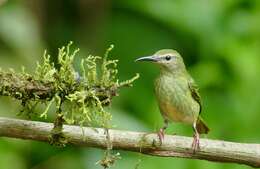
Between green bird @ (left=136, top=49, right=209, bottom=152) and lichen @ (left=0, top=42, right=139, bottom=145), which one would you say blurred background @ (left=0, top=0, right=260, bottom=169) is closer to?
green bird @ (left=136, top=49, right=209, bottom=152)

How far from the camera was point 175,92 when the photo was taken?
15.7 feet

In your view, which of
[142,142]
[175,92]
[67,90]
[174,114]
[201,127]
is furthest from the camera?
[201,127]

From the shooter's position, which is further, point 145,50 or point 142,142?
point 145,50

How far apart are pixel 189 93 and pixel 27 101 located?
1662mm

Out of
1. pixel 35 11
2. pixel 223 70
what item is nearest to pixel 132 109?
pixel 223 70

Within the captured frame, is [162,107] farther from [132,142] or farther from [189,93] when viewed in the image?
[132,142]

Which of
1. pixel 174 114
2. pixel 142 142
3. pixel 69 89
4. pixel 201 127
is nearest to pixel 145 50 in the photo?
pixel 201 127

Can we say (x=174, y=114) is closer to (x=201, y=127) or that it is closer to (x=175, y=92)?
(x=175, y=92)

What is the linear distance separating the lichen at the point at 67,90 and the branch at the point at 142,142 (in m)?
0.05

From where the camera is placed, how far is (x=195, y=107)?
15.6ft

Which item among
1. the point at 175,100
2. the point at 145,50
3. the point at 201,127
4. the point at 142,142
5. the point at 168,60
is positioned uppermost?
the point at 145,50

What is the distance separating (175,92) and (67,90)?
152cm

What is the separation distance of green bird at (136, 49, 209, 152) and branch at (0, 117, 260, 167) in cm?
94

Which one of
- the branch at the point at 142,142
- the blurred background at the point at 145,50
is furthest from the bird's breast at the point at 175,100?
the branch at the point at 142,142
